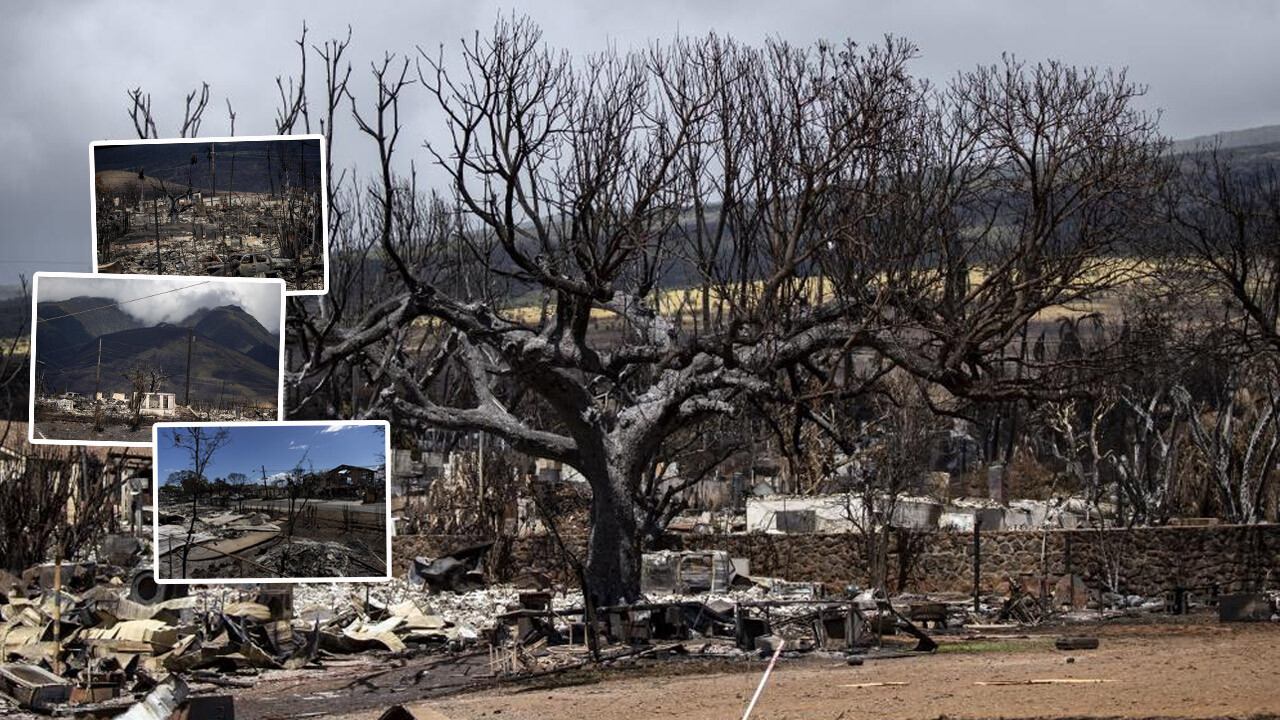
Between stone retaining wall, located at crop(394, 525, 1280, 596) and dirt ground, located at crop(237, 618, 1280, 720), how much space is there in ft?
16.0

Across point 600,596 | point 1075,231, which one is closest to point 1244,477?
point 1075,231

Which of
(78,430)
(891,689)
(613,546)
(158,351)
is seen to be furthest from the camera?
Result: (613,546)

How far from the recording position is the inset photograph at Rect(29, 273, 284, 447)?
2.93m

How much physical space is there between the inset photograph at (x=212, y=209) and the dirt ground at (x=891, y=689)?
8700 mm

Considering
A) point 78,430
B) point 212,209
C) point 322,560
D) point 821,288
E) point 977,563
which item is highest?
point 821,288

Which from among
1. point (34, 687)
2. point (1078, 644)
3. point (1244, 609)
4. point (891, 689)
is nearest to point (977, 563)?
point (1244, 609)

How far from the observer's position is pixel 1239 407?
139 feet

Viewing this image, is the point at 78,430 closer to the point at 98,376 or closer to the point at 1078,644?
the point at 98,376

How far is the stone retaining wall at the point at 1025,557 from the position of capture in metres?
21.9

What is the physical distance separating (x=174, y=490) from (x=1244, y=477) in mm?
25332

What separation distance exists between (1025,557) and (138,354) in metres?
21.0

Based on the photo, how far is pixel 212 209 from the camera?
3.28m

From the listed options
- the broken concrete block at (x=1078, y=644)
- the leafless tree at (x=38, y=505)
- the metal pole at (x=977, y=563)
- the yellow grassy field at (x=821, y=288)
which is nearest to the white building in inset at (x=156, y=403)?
the yellow grassy field at (x=821, y=288)

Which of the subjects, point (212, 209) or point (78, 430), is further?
point (212, 209)
